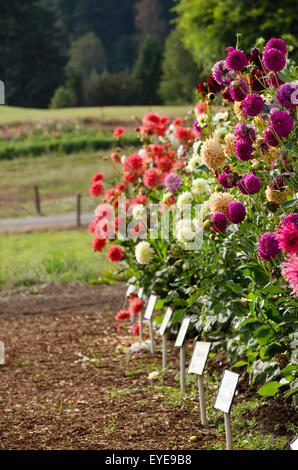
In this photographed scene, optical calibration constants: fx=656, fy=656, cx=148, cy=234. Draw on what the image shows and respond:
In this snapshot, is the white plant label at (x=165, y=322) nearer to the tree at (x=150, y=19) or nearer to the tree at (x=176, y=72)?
the tree at (x=176, y=72)

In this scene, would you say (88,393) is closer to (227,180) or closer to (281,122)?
(227,180)

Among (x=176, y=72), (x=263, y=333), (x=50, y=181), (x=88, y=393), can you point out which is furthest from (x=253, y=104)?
(x=176, y=72)

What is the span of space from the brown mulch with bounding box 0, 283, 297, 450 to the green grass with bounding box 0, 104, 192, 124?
886 inches

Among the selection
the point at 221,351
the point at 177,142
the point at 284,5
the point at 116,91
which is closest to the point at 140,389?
the point at 221,351

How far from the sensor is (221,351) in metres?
4.18

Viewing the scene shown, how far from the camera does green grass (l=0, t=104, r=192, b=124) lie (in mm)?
29000

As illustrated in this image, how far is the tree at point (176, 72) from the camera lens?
33.1 m

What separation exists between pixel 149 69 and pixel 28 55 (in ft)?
21.3

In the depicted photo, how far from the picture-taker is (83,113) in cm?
3186

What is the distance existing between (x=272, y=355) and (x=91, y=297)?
4.08 m

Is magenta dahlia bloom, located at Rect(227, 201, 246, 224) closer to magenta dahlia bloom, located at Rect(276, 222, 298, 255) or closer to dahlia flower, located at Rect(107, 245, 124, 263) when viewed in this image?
magenta dahlia bloom, located at Rect(276, 222, 298, 255)

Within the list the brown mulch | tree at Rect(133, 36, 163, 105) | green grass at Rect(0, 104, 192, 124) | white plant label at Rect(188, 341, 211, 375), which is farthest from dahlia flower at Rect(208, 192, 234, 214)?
tree at Rect(133, 36, 163, 105)

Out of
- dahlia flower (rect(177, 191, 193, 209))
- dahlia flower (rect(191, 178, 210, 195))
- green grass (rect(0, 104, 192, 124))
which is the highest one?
dahlia flower (rect(191, 178, 210, 195))

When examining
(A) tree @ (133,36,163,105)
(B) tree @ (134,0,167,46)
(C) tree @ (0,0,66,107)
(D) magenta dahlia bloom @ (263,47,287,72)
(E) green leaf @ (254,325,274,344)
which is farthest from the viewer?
(B) tree @ (134,0,167,46)
